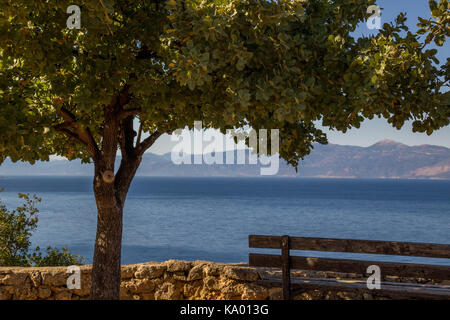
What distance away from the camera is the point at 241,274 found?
32.2ft

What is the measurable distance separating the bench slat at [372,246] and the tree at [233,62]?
6.52 feet

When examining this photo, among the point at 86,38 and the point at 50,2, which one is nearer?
the point at 50,2

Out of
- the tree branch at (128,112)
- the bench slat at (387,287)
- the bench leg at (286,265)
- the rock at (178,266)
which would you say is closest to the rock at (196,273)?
the rock at (178,266)

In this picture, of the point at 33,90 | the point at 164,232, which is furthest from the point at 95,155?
the point at 164,232

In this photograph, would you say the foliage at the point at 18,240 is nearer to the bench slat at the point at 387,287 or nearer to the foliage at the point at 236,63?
the foliage at the point at 236,63

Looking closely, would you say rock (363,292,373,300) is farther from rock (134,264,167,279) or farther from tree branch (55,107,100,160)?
tree branch (55,107,100,160)

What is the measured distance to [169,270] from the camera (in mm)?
10445

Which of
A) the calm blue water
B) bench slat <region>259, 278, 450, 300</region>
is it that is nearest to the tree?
bench slat <region>259, 278, 450, 300</region>

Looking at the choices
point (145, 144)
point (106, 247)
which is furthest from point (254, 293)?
point (145, 144)

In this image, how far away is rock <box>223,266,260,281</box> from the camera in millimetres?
9766

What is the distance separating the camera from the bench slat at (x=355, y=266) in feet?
26.2

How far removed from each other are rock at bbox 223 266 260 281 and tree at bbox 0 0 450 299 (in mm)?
2904
